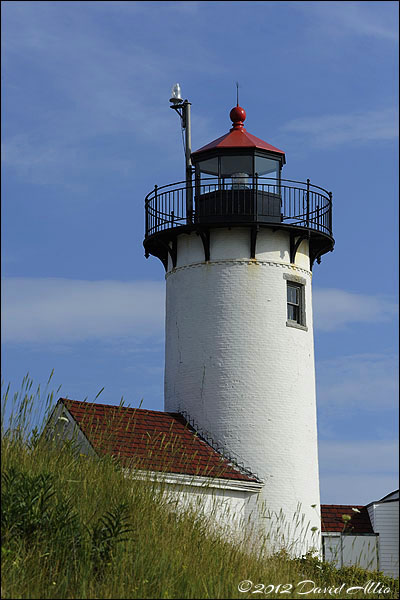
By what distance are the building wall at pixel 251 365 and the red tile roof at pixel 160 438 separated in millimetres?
499

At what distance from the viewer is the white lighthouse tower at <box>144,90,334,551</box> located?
2033 cm

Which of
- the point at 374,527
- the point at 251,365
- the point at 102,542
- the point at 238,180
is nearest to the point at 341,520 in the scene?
the point at 374,527

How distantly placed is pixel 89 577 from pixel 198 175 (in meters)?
13.6

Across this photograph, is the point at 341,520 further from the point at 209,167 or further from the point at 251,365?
the point at 209,167

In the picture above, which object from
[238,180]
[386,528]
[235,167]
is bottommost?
[386,528]

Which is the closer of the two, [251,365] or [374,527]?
[251,365]

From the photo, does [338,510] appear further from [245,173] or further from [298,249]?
[245,173]

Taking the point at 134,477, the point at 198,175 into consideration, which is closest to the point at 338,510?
the point at 198,175

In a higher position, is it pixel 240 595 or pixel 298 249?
pixel 298 249

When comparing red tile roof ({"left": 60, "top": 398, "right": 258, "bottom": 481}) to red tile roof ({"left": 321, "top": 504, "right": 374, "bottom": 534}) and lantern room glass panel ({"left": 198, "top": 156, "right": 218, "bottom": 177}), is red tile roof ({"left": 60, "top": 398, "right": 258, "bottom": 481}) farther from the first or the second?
lantern room glass panel ({"left": 198, "top": 156, "right": 218, "bottom": 177})

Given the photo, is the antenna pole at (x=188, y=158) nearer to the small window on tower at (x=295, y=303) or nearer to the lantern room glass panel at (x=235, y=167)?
the lantern room glass panel at (x=235, y=167)

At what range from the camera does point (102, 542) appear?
32.2 ft

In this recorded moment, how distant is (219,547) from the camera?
36.7 feet

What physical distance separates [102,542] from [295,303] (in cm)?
1248
